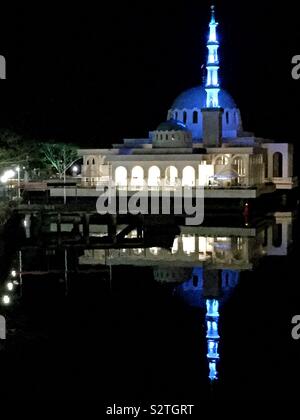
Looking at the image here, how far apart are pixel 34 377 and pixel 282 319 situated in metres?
5.69

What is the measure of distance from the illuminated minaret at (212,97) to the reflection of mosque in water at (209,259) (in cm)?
1061

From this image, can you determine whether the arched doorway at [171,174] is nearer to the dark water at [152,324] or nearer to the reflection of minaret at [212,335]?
the dark water at [152,324]

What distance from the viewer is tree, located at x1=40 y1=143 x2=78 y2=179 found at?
39906mm

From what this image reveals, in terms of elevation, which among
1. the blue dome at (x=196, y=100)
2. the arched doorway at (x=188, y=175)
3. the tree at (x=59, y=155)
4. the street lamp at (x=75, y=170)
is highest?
the blue dome at (x=196, y=100)

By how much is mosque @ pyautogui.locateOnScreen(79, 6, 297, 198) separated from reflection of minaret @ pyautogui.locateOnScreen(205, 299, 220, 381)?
16.8 m

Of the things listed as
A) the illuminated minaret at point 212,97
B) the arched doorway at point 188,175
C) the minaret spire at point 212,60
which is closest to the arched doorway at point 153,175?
the arched doorway at point 188,175

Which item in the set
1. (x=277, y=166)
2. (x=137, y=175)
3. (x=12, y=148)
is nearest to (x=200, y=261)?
(x=137, y=175)

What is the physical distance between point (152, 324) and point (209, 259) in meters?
7.26

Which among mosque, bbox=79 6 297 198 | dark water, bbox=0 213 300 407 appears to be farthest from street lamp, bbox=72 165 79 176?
dark water, bbox=0 213 300 407

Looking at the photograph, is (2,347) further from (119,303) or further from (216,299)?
(216,299)

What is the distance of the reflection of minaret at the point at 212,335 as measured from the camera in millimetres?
11119

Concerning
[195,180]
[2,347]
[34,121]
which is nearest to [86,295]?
[2,347]

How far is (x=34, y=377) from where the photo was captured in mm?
10703

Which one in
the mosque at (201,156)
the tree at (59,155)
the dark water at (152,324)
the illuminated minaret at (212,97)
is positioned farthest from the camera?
the tree at (59,155)
